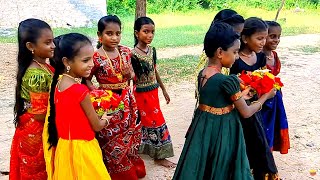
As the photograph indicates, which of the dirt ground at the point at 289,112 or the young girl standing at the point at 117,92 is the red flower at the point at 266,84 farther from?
the dirt ground at the point at 289,112

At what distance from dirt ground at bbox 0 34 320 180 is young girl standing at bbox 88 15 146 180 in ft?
2.01

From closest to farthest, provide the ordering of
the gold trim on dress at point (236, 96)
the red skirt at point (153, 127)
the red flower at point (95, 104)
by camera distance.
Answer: the gold trim on dress at point (236, 96), the red flower at point (95, 104), the red skirt at point (153, 127)

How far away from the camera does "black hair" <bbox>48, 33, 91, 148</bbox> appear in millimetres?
2744

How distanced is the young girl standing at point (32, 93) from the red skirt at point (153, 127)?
1.36m

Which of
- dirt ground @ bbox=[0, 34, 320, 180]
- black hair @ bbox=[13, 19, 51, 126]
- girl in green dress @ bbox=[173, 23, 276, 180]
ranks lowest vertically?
dirt ground @ bbox=[0, 34, 320, 180]

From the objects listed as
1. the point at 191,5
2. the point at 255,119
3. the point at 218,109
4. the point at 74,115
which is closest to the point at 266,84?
the point at 255,119

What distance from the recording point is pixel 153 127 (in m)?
4.37

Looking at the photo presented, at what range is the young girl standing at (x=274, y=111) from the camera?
12.8 ft

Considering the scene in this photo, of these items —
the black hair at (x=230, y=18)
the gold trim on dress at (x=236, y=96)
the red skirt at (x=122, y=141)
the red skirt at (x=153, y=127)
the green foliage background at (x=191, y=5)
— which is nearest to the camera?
the gold trim on dress at (x=236, y=96)

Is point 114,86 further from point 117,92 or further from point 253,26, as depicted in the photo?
point 253,26

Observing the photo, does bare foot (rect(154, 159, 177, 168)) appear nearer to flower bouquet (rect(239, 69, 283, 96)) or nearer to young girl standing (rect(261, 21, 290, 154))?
Result: young girl standing (rect(261, 21, 290, 154))

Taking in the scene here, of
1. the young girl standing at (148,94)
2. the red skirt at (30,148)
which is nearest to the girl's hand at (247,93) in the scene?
the young girl standing at (148,94)

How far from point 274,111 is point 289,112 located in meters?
2.58

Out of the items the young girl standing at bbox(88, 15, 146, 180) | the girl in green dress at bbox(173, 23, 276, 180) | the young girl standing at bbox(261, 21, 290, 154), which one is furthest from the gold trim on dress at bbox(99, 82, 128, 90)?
the young girl standing at bbox(261, 21, 290, 154)
